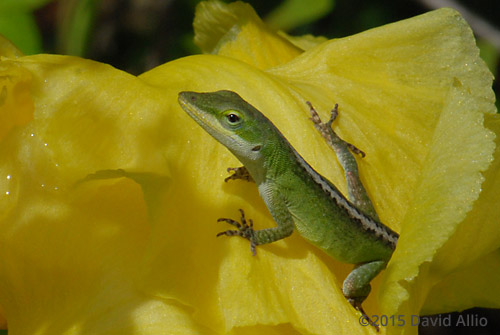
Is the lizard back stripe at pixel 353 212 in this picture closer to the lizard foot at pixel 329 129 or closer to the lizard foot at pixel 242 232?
the lizard foot at pixel 329 129

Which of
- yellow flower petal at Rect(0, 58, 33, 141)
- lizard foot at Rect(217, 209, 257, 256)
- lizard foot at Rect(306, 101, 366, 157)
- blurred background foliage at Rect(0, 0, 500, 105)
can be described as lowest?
blurred background foliage at Rect(0, 0, 500, 105)

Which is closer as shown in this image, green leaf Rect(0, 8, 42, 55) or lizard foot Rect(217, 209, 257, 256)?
lizard foot Rect(217, 209, 257, 256)

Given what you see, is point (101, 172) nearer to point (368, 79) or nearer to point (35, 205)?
point (35, 205)

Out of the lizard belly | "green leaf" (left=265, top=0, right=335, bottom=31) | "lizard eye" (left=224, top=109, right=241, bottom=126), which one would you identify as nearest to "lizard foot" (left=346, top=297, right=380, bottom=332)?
the lizard belly

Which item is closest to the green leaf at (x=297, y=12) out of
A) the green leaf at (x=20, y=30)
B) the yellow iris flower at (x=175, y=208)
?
the green leaf at (x=20, y=30)

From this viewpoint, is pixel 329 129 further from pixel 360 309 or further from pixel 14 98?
pixel 14 98

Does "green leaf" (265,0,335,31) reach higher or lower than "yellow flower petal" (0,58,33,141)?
lower

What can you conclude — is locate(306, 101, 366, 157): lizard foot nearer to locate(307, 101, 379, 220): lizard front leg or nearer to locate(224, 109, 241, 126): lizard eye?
locate(307, 101, 379, 220): lizard front leg
